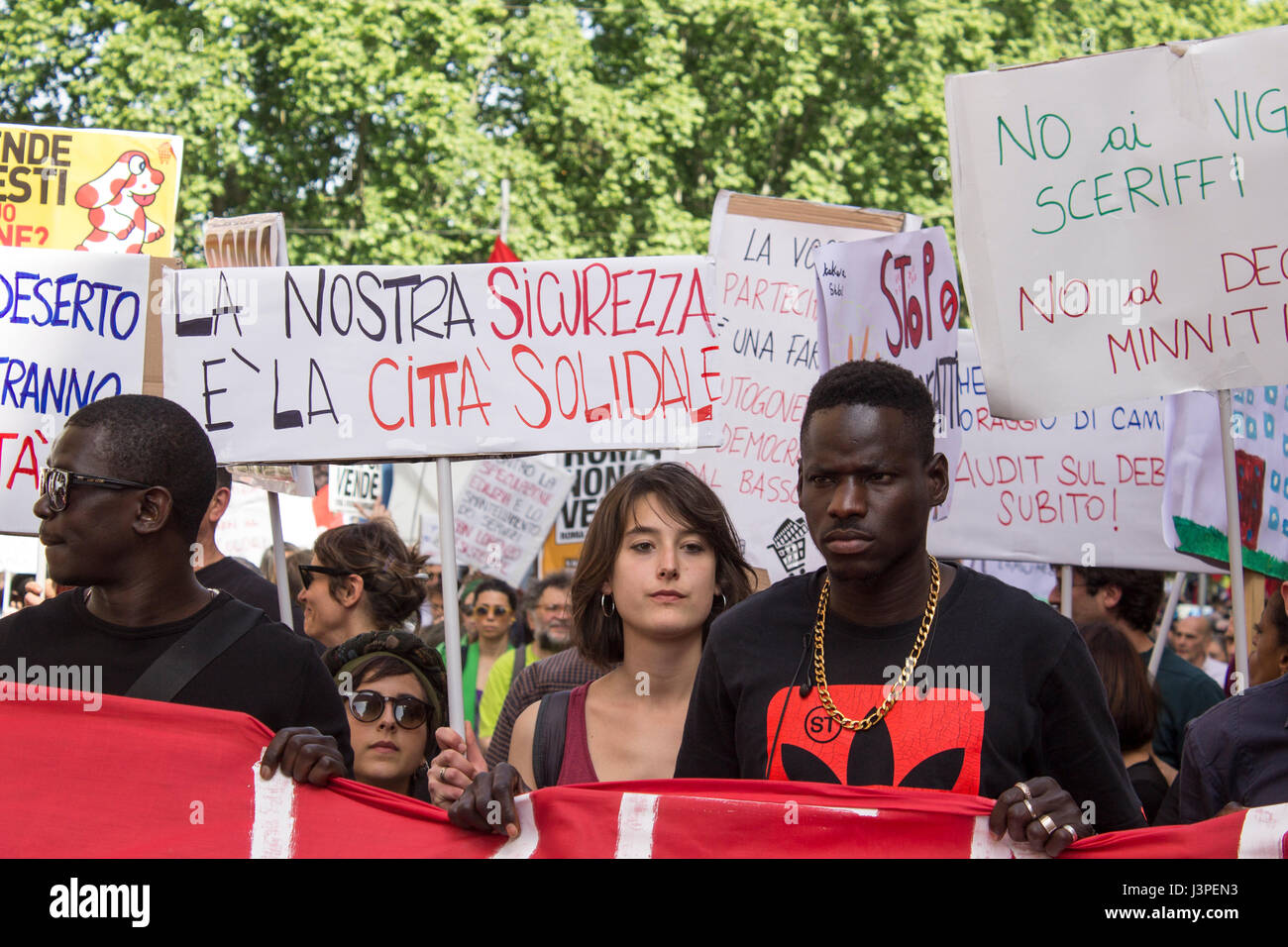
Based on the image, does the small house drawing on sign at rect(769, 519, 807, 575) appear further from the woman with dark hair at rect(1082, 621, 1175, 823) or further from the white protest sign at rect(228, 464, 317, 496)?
the white protest sign at rect(228, 464, 317, 496)

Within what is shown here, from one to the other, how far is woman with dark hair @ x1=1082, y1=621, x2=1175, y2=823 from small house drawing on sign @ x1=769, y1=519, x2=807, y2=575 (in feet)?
4.10

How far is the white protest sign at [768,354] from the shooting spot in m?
5.43

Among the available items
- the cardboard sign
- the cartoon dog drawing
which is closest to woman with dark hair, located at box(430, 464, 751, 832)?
the cardboard sign

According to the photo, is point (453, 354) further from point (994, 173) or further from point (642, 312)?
point (994, 173)

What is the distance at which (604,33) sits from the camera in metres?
21.5

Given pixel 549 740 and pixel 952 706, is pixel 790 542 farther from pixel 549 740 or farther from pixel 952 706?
pixel 952 706

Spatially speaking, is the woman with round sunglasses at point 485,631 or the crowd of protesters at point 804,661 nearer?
the crowd of protesters at point 804,661

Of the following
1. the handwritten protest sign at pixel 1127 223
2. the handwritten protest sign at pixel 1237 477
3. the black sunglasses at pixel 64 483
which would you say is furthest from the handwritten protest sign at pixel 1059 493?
the black sunglasses at pixel 64 483

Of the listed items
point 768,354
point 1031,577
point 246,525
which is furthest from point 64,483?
point 246,525

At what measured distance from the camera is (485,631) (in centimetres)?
784

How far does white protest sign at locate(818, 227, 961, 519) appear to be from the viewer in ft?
15.6

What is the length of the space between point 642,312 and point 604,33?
18.6m

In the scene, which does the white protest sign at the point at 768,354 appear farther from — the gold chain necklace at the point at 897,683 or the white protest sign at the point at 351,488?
the white protest sign at the point at 351,488

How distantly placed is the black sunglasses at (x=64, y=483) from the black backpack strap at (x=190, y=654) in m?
0.29
